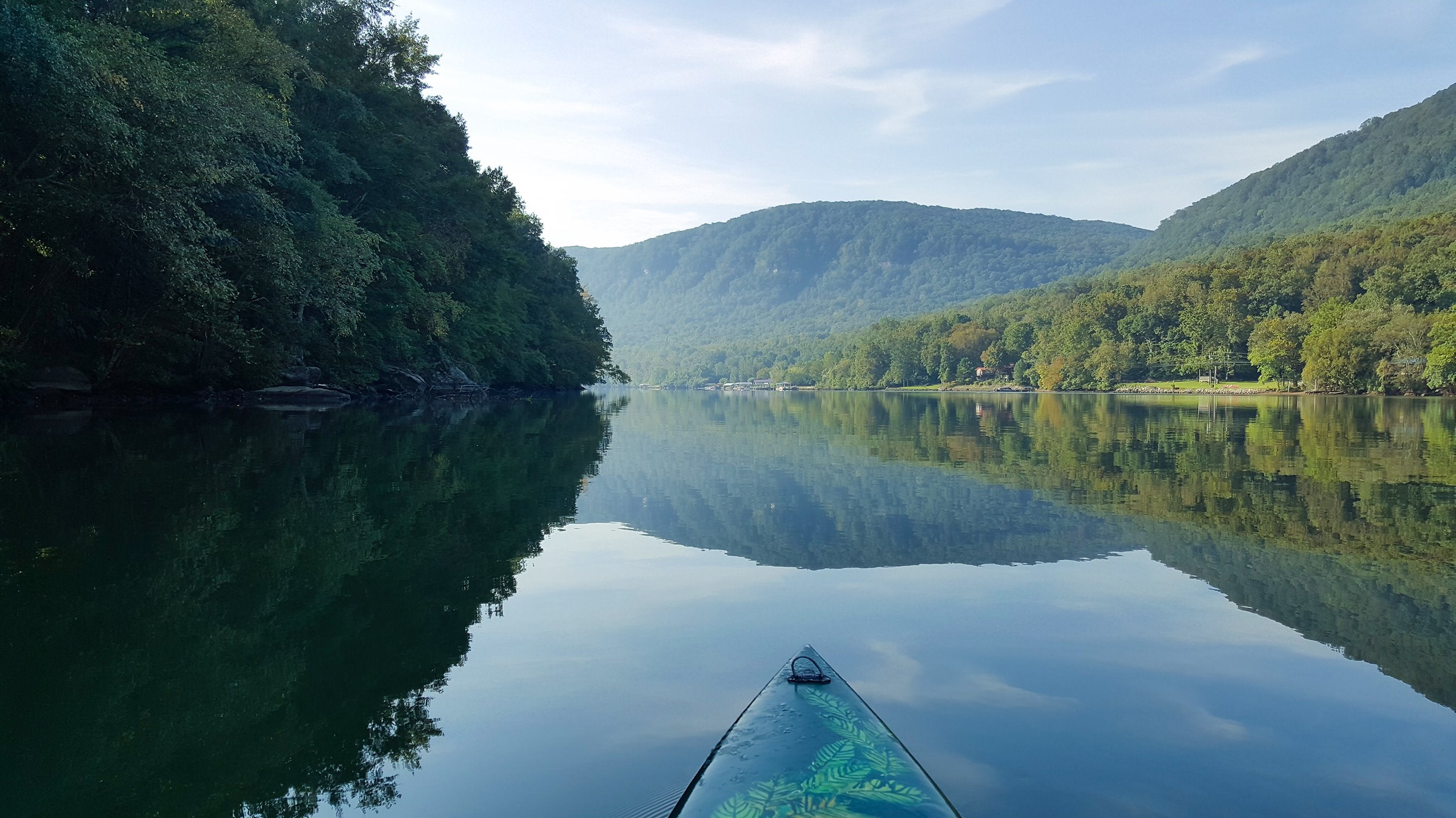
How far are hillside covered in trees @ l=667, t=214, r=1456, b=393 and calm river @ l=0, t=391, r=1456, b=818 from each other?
2623 inches

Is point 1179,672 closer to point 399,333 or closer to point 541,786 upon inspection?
point 541,786

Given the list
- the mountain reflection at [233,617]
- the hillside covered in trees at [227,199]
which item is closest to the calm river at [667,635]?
the mountain reflection at [233,617]

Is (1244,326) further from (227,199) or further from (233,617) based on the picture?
(233,617)

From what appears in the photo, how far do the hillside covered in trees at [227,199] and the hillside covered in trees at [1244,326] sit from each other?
2608 inches

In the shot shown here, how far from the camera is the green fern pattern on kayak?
9.35 feet

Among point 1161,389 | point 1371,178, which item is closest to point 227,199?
point 1161,389

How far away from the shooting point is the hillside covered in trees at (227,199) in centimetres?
1688

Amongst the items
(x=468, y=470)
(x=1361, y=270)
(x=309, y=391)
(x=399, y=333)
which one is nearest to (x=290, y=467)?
(x=468, y=470)

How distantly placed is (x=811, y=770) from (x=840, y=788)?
160 millimetres

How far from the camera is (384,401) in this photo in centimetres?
3812

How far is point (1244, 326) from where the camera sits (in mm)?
91188

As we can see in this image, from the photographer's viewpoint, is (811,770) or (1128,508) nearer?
(811,770)

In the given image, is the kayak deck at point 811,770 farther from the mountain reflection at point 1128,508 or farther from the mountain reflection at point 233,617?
the mountain reflection at point 1128,508

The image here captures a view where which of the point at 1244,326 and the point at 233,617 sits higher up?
the point at 1244,326
